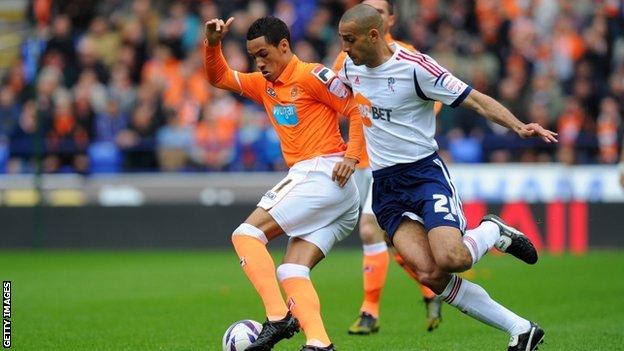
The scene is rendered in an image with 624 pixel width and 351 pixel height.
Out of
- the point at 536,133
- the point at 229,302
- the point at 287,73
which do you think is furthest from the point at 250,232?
the point at 229,302

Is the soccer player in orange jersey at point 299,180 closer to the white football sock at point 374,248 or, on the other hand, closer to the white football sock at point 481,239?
the white football sock at point 481,239

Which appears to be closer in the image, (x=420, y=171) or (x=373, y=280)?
(x=420, y=171)

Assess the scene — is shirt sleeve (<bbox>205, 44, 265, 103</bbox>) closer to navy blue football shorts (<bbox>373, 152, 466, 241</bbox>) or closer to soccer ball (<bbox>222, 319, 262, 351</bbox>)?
navy blue football shorts (<bbox>373, 152, 466, 241</bbox>)

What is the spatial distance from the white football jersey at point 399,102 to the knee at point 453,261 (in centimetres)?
83

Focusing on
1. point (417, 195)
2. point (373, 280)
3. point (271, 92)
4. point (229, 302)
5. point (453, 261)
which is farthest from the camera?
point (229, 302)

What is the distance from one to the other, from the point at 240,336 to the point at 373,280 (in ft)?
8.49

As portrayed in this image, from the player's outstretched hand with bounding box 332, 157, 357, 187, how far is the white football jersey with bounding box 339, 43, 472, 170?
0.20m

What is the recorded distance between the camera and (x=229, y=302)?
12.4m

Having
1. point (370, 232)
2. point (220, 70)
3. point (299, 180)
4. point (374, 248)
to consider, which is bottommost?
point (374, 248)

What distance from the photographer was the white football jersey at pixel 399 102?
7848 mm

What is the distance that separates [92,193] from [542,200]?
759 cm

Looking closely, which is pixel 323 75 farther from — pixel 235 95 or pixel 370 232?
pixel 235 95

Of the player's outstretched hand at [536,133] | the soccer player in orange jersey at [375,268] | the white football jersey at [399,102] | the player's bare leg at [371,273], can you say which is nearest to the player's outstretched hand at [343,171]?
the white football jersey at [399,102]

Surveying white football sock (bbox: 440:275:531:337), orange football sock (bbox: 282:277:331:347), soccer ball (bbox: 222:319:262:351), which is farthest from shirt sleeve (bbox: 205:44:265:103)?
white football sock (bbox: 440:275:531:337)
